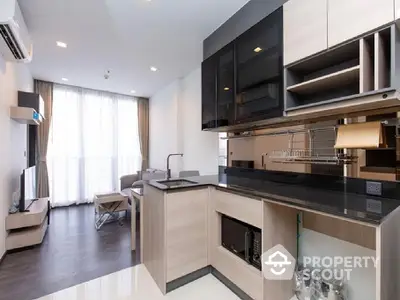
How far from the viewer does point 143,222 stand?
245 cm

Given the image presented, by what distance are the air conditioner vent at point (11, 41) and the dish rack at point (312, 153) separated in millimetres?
2777

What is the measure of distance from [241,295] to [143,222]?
1.24m

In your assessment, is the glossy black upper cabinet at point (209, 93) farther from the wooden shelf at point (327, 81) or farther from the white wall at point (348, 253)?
the white wall at point (348, 253)

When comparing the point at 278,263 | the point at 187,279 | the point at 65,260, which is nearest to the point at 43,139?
the point at 65,260

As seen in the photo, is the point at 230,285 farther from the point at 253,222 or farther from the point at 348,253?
the point at 348,253

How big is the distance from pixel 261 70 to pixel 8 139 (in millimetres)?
3320

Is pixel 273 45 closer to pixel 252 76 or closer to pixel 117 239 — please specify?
pixel 252 76

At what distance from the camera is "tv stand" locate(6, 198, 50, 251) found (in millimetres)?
2750

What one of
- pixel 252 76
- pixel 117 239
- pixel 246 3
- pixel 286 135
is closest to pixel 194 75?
pixel 246 3

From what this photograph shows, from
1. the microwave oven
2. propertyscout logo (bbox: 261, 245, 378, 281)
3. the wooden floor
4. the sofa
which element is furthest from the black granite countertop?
the sofa

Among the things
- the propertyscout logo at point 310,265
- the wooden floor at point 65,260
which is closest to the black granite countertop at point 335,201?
the propertyscout logo at point 310,265

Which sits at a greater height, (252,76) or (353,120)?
(252,76)

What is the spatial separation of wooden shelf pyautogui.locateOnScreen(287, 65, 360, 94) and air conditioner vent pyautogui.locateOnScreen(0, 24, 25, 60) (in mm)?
2559

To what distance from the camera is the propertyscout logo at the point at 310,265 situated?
5.29 ft
